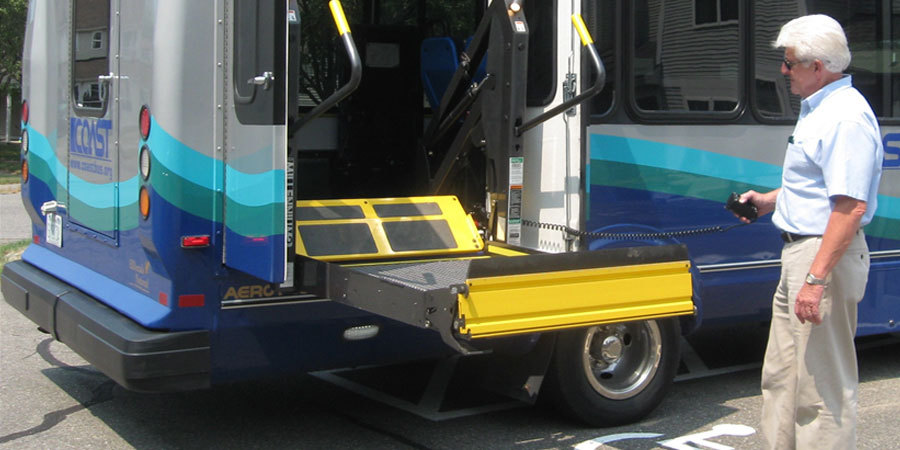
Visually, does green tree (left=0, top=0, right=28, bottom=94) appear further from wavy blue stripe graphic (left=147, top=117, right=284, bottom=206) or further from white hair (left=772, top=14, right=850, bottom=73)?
white hair (left=772, top=14, right=850, bottom=73)

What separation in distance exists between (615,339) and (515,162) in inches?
43.0

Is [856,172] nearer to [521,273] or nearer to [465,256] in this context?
[521,273]

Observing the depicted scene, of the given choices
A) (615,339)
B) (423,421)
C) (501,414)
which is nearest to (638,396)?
(615,339)

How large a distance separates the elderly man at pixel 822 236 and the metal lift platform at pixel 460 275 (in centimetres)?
72

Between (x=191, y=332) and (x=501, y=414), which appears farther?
(x=501, y=414)

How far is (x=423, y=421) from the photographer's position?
5668mm

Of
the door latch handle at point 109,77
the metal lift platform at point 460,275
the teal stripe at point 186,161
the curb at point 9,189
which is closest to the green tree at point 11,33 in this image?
the curb at point 9,189

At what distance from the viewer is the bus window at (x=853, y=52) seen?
19.6 feet

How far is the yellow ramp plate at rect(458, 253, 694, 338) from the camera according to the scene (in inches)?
169

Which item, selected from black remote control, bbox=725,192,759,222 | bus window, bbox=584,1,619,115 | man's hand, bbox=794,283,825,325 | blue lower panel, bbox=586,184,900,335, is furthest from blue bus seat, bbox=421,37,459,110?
man's hand, bbox=794,283,825,325

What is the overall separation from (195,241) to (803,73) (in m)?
2.71

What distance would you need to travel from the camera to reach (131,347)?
14.9 feet

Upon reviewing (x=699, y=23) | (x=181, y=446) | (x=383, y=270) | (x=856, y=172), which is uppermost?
(x=699, y=23)

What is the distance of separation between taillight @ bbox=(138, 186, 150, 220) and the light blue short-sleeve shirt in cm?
282
